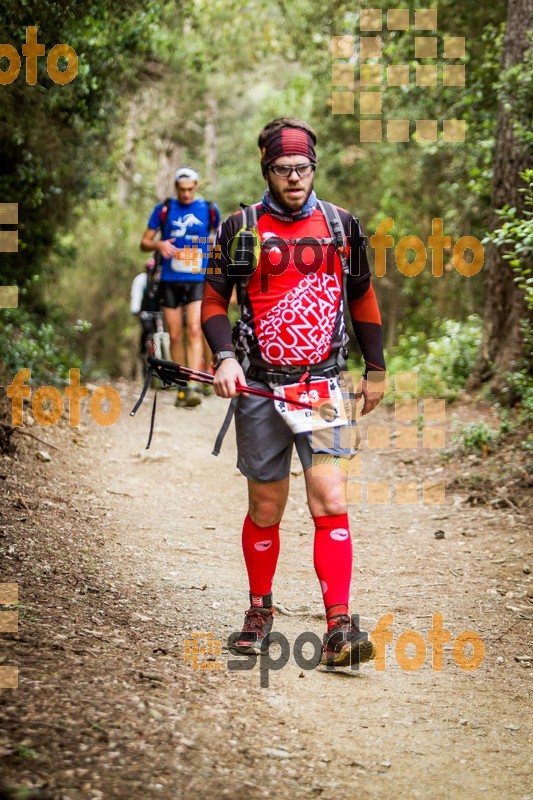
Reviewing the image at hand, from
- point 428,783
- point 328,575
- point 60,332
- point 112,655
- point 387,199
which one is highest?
point 387,199

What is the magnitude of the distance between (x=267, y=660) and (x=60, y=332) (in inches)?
393

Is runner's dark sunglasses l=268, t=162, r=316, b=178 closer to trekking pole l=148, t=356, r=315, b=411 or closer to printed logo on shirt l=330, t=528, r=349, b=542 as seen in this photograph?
trekking pole l=148, t=356, r=315, b=411

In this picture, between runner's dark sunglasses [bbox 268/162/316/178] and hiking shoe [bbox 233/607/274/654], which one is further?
hiking shoe [bbox 233/607/274/654]

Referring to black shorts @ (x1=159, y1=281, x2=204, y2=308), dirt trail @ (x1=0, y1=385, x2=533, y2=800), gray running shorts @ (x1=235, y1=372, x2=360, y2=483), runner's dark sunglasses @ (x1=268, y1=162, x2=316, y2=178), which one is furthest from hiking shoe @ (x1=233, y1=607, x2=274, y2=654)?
black shorts @ (x1=159, y1=281, x2=204, y2=308)

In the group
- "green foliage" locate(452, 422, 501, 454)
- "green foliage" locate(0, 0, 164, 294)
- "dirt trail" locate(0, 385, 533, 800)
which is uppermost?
"green foliage" locate(0, 0, 164, 294)

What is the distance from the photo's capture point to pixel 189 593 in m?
Answer: 4.81

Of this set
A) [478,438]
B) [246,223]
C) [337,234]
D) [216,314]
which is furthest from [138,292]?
[337,234]

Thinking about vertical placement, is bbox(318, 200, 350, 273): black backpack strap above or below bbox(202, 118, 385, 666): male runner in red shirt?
above

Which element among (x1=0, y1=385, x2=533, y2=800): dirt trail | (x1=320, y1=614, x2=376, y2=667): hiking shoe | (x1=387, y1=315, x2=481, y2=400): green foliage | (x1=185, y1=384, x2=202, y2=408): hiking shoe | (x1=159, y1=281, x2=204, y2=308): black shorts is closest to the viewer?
(x1=0, y1=385, x2=533, y2=800): dirt trail

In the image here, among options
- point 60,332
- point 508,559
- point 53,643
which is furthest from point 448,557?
point 60,332

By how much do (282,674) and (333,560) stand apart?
53cm

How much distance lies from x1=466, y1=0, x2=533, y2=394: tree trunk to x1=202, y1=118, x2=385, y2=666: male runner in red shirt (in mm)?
5080

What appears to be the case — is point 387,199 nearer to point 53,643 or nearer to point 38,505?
point 38,505

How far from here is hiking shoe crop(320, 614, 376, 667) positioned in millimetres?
3699
